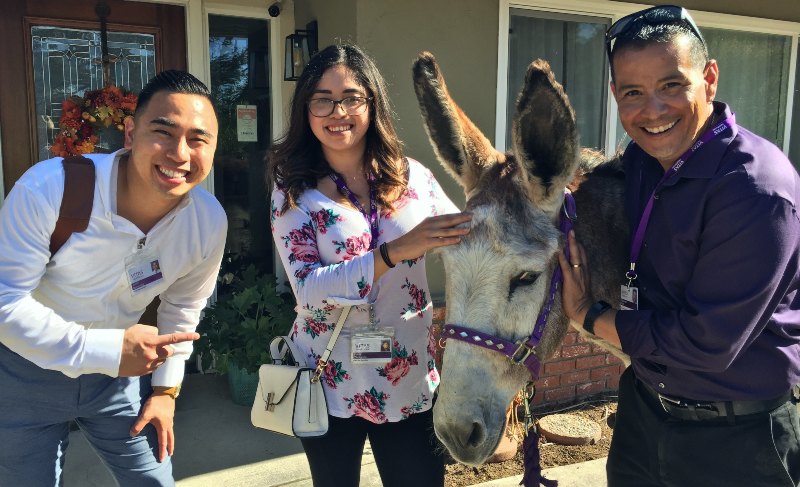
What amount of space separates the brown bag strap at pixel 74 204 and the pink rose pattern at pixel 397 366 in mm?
1206

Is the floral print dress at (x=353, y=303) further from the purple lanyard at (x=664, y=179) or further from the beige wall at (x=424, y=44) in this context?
the beige wall at (x=424, y=44)

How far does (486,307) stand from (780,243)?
864mm

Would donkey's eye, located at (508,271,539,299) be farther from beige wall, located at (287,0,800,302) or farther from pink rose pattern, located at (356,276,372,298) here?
beige wall, located at (287,0,800,302)

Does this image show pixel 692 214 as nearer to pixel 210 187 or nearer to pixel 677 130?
pixel 677 130

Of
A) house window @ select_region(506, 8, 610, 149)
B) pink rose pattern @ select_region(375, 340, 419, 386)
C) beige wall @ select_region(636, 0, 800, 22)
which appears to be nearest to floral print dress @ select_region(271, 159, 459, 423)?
pink rose pattern @ select_region(375, 340, 419, 386)

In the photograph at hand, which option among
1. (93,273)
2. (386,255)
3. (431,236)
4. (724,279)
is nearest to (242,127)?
(93,273)

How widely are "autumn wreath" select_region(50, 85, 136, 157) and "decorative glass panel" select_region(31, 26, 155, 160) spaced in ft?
0.46

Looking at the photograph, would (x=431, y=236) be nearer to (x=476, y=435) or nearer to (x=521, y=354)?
(x=521, y=354)

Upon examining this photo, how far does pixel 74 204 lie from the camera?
81.4 inches

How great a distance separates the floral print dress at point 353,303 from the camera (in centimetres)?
215

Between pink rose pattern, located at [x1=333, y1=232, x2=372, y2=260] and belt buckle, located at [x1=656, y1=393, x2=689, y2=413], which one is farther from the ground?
pink rose pattern, located at [x1=333, y1=232, x2=372, y2=260]

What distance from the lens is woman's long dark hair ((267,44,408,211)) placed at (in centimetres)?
230

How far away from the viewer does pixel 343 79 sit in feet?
7.57

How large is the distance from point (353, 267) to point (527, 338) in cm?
65
